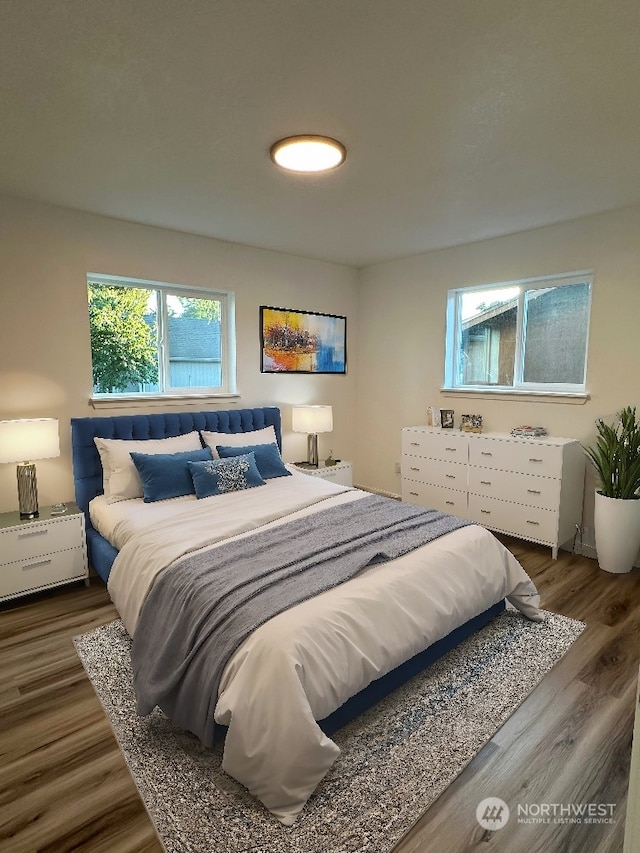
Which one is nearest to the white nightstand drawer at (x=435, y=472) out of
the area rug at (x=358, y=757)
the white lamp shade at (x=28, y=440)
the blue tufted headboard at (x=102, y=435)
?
the area rug at (x=358, y=757)

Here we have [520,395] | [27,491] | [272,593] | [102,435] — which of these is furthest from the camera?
[520,395]

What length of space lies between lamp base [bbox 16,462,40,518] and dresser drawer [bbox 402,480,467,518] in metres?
3.16

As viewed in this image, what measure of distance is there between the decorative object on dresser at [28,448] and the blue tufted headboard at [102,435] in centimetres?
30

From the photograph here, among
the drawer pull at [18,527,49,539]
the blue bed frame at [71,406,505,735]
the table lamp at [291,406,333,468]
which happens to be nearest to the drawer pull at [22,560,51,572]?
the drawer pull at [18,527,49,539]

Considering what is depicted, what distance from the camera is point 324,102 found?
1.96 m

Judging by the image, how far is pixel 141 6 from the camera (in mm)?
1455

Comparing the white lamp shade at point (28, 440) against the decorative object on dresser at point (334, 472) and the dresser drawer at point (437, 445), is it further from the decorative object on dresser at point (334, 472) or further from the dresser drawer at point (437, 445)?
the dresser drawer at point (437, 445)

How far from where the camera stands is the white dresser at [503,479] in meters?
3.54

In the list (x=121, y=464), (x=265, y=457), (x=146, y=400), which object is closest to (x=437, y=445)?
(x=265, y=457)

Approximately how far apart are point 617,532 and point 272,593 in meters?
2.71

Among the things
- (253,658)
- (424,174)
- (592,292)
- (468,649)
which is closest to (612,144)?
(424,174)

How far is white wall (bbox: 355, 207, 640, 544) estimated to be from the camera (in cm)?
343

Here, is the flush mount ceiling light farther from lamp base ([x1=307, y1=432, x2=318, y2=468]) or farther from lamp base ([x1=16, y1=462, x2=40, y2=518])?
lamp base ([x1=307, y1=432, x2=318, y2=468])

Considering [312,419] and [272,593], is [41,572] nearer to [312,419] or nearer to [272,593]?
[272,593]
